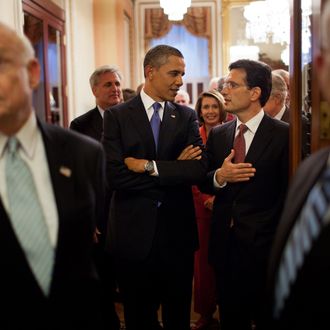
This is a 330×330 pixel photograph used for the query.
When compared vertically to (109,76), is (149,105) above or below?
below

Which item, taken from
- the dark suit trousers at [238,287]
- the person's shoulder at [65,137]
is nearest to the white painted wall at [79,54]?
the dark suit trousers at [238,287]

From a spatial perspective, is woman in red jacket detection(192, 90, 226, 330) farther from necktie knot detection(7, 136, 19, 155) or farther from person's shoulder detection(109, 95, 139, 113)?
necktie knot detection(7, 136, 19, 155)

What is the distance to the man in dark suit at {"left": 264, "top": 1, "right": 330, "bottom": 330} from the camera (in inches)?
44.8

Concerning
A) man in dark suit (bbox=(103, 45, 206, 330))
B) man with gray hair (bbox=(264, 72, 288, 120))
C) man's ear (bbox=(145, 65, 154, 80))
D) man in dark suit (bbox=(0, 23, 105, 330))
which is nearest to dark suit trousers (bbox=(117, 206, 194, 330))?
man in dark suit (bbox=(103, 45, 206, 330))

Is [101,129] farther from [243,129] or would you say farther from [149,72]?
[243,129]

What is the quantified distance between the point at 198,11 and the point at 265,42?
4.21 feet

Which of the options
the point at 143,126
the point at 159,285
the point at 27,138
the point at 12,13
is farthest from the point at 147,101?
the point at 12,13

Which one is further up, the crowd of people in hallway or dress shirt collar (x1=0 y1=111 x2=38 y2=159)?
dress shirt collar (x1=0 y1=111 x2=38 y2=159)

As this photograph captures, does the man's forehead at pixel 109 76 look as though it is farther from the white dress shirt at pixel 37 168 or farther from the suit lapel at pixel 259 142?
the white dress shirt at pixel 37 168

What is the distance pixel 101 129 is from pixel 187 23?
6.14 metres

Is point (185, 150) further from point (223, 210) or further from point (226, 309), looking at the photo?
point (226, 309)

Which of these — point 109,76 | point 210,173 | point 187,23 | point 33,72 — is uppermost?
point 187,23

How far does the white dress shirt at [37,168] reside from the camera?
1427 mm

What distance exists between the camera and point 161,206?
2.68 meters
